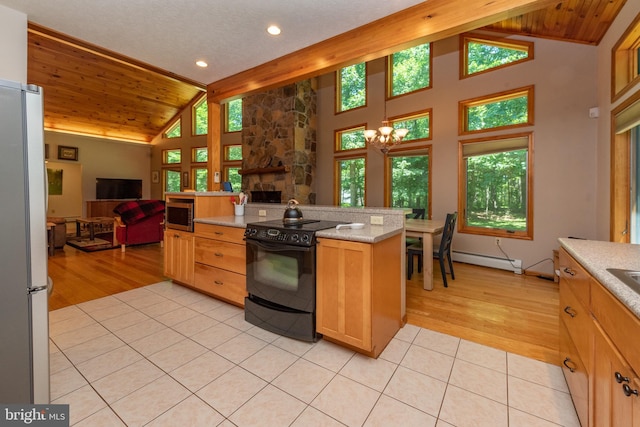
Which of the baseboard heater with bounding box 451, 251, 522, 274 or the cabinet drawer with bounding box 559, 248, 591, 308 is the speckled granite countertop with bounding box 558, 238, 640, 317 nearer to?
the cabinet drawer with bounding box 559, 248, 591, 308

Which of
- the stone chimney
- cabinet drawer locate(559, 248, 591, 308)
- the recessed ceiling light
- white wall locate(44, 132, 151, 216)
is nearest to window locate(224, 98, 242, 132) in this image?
the stone chimney

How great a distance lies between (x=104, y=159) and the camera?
28.7ft

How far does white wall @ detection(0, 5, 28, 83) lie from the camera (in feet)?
7.22

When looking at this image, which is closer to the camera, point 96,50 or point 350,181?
point 96,50

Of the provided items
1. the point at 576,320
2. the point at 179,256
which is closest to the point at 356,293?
the point at 576,320

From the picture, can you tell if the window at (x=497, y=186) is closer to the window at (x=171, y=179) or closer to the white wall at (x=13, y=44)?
the white wall at (x=13, y=44)

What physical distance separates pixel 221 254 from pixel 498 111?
456 cm

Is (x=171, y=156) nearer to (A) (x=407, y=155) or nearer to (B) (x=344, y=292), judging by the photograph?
(A) (x=407, y=155)

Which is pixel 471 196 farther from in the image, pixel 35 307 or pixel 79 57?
pixel 79 57

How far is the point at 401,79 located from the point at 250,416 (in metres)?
5.76

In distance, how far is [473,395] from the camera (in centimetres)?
159

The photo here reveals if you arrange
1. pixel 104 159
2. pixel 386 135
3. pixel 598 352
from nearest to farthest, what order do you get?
pixel 598 352 < pixel 386 135 < pixel 104 159

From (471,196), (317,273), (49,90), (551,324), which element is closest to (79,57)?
(49,90)

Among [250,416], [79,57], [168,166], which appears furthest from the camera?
[168,166]
